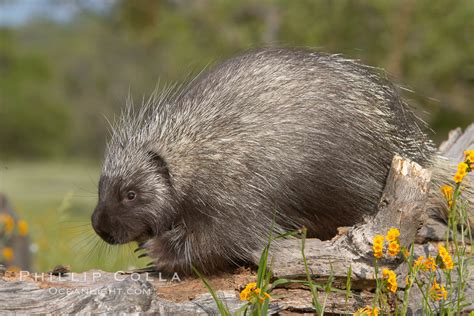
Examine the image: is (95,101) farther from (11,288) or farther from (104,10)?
(11,288)

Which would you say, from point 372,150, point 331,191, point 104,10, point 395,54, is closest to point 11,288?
point 331,191

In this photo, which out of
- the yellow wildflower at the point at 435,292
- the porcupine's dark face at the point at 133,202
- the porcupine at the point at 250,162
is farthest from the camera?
the porcupine's dark face at the point at 133,202

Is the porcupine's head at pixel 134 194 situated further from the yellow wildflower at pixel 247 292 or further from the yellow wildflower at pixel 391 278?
the yellow wildflower at pixel 391 278

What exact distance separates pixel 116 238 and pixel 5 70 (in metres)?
47.1

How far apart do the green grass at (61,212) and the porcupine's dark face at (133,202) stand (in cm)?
29

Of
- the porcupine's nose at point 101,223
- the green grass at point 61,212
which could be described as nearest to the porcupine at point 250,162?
the porcupine's nose at point 101,223

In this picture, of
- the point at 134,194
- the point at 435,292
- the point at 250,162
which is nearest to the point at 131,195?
the point at 134,194

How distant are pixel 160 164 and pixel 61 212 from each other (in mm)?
1995

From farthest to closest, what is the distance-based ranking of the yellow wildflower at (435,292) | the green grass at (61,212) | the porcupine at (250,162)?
the green grass at (61,212)
the porcupine at (250,162)
the yellow wildflower at (435,292)

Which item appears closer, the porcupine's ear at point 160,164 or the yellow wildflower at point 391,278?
the yellow wildflower at point 391,278

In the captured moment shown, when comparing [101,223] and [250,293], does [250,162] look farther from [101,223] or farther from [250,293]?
[250,293]

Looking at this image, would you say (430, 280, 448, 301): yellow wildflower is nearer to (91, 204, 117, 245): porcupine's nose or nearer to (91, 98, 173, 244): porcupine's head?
(91, 98, 173, 244): porcupine's head

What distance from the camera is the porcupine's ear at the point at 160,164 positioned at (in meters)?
3.45

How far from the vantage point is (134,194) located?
3.46 metres
